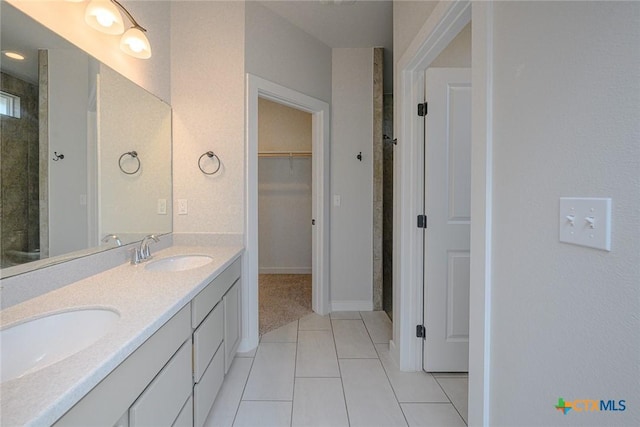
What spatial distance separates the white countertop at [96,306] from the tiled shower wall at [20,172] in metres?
0.24

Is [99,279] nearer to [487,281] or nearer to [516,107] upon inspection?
[487,281]

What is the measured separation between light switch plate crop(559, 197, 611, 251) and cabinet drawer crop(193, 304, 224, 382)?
1.39 meters

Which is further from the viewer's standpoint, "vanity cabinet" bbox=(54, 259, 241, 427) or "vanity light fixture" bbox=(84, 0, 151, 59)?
"vanity light fixture" bbox=(84, 0, 151, 59)

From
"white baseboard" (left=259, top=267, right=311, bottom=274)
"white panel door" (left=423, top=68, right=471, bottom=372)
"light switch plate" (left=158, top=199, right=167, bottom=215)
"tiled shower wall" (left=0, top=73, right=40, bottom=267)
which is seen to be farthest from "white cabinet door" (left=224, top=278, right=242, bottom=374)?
"white baseboard" (left=259, top=267, right=311, bottom=274)

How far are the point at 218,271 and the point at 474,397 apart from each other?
129cm

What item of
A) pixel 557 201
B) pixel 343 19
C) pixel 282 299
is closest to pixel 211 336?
pixel 557 201

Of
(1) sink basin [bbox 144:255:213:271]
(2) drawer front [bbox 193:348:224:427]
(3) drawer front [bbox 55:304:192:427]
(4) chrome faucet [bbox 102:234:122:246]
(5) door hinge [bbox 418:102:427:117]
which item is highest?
(5) door hinge [bbox 418:102:427:117]

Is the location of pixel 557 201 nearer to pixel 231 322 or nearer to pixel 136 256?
pixel 231 322

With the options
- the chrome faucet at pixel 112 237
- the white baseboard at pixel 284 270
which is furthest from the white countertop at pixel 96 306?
the white baseboard at pixel 284 270

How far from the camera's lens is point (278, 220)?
14.5ft

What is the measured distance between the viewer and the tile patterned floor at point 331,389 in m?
1.49

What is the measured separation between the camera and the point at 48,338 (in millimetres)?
869

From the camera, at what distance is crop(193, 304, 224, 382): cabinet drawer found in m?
1.22

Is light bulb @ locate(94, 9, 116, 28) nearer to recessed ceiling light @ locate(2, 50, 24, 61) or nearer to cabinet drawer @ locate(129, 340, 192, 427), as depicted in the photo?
recessed ceiling light @ locate(2, 50, 24, 61)
